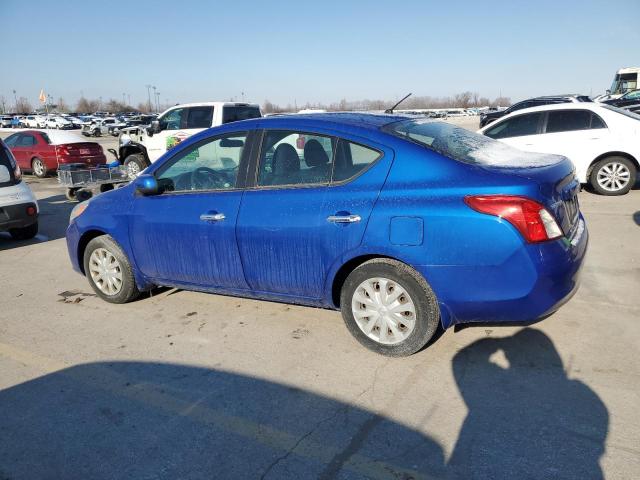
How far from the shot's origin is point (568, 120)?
934 cm

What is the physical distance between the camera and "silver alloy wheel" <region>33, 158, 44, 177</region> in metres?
15.7

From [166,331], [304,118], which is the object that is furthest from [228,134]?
[166,331]

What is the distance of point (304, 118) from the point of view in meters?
4.01

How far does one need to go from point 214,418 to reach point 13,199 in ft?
19.4

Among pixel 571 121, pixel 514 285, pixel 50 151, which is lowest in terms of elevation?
pixel 514 285

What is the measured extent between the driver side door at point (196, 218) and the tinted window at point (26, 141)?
543 inches

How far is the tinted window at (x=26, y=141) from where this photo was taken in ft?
52.4

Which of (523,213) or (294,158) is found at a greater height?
(294,158)

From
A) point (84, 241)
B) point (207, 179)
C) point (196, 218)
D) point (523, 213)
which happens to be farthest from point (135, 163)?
point (523, 213)

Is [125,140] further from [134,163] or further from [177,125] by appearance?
[177,125]

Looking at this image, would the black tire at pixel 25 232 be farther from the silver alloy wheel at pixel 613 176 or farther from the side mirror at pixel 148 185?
the silver alloy wheel at pixel 613 176

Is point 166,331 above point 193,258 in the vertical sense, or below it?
below

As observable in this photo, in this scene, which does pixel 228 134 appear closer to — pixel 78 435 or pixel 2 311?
pixel 78 435

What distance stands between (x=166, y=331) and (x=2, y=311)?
76.4 inches
